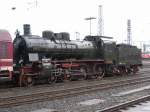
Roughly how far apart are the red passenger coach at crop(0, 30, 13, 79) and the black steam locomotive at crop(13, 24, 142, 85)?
1.66m

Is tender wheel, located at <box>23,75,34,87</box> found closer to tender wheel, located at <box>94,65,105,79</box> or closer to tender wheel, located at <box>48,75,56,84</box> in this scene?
tender wheel, located at <box>48,75,56,84</box>

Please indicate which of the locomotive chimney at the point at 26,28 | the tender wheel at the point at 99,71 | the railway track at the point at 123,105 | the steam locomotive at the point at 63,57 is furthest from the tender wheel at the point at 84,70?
the railway track at the point at 123,105

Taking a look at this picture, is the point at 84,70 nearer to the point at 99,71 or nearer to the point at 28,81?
the point at 99,71

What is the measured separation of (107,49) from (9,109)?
712 inches

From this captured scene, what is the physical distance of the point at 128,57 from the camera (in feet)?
108

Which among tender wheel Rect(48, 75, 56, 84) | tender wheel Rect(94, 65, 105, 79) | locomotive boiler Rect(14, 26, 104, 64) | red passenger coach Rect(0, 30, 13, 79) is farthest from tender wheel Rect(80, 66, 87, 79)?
red passenger coach Rect(0, 30, 13, 79)

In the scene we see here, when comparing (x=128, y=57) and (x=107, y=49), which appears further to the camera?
(x=128, y=57)

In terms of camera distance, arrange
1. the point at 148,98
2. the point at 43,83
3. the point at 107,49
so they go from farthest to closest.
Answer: the point at 107,49
the point at 43,83
the point at 148,98

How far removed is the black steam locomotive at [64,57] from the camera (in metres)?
22.5

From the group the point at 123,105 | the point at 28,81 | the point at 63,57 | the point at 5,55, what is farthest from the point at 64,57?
the point at 123,105

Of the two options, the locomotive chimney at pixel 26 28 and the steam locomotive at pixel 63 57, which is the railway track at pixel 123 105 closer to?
the steam locomotive at pixel 63 57

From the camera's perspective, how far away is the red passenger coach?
1954 cm

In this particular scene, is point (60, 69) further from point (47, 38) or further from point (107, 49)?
point (107, 49)

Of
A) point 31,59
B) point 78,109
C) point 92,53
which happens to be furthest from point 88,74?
point 78,109
